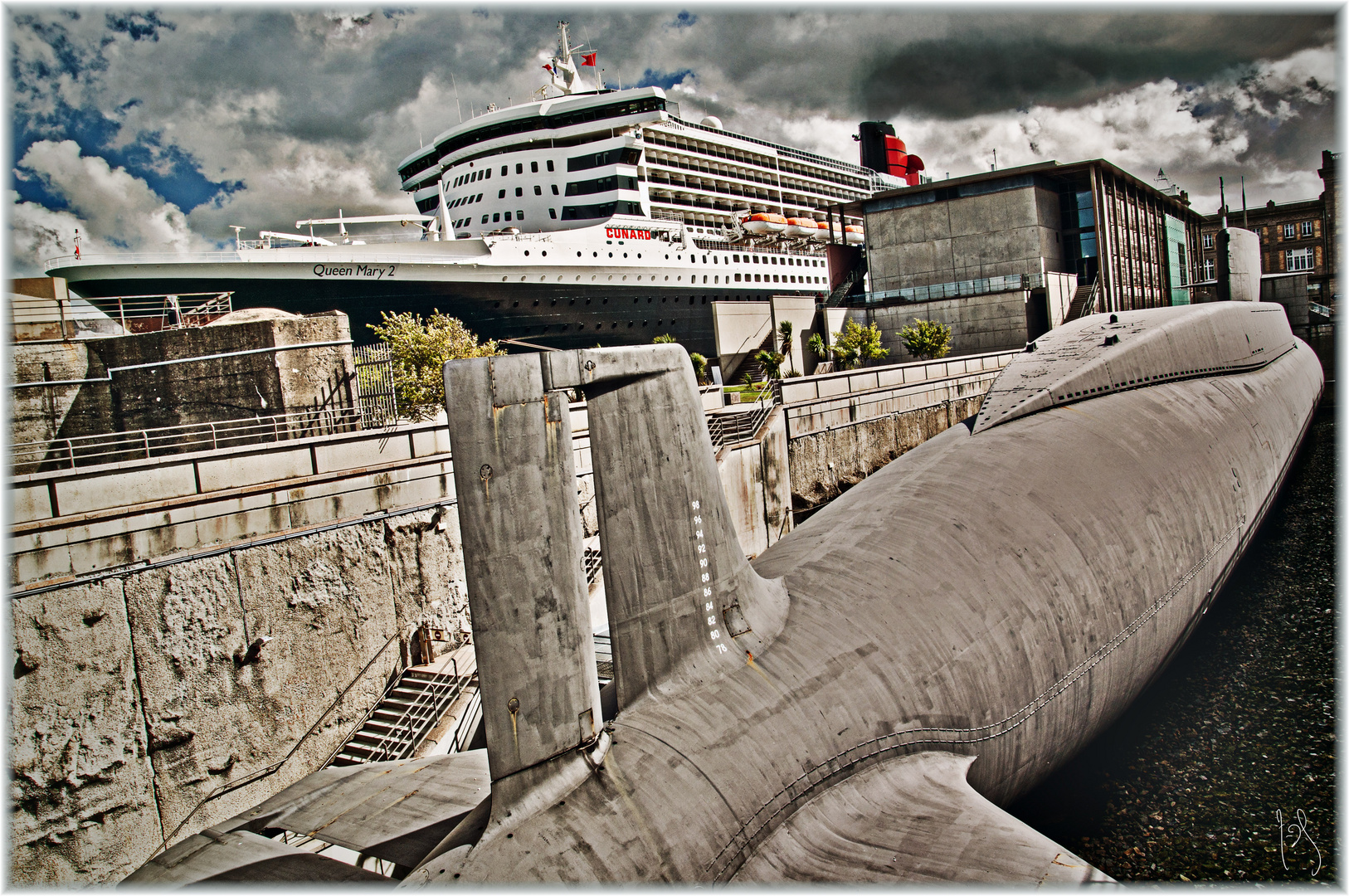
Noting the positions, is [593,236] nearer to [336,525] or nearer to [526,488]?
[336,525]

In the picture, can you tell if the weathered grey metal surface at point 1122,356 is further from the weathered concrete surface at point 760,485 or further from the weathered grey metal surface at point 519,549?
the weathered grey metal surface at point 519,549

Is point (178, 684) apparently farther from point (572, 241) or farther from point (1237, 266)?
point (1237, 266)

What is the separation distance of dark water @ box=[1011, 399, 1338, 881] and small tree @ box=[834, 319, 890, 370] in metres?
21.3

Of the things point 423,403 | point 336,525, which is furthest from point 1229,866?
point 423,403

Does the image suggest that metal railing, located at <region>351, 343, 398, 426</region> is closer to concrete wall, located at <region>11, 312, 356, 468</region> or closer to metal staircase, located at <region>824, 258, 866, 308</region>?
concrete wall, located at <region>11, 312, 356, 468</region>

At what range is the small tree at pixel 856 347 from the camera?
32.8 m

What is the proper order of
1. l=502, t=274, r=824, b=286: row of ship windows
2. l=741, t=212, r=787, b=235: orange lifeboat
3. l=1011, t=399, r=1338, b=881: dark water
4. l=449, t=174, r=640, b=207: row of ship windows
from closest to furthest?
l=1011, t=399, r=1338, b=881: dark water < l=502, t=274, r=824, b=286: row of ship windows < l=449, t=174, r=640, b=207: row of ship windows < l=741, t=212, r=787, b=235: orange lifeboat

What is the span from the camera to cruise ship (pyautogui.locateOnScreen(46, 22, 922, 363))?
30000mm

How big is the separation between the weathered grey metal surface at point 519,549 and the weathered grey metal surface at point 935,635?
2.08 ft

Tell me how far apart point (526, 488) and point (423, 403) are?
59.1 feet

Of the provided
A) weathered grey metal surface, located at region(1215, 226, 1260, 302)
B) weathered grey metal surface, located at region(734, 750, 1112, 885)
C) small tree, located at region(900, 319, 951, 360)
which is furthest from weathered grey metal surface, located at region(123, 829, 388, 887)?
weathered grey metal surface, located at region(1215, 226, 1260, 302)

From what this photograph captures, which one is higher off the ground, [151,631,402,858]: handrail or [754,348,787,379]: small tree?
[754,348,787,379]: small tree

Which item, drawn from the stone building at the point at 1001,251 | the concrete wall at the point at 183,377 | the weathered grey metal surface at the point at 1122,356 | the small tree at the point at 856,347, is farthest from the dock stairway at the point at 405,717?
the stone building at the point at 1001,251

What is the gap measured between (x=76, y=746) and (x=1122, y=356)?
1602cm
